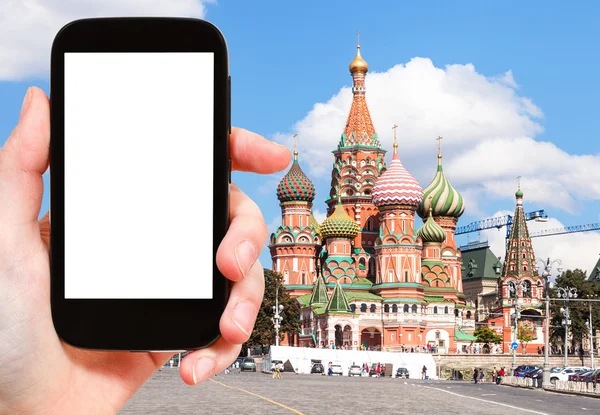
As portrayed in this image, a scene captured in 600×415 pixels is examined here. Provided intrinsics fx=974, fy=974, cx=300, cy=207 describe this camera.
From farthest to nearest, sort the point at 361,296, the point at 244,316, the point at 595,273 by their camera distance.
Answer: the point at 595,273, the point at 361,296, the point at 244,316

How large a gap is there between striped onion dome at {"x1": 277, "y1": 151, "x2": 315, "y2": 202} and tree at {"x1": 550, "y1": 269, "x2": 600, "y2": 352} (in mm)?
25342

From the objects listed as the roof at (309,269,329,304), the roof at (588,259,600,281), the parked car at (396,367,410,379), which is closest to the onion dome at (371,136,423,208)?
the roof at (309,269,329,304)

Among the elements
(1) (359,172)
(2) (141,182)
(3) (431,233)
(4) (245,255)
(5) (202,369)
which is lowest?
(5) (202,369)

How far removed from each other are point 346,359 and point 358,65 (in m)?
43.3

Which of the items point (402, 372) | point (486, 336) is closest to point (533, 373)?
point (402, 372)

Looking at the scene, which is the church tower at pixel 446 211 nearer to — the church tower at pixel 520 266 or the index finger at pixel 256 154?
the church tower at pixel 520 266

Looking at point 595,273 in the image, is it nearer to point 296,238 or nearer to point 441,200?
point 441,200

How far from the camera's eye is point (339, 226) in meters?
92.1

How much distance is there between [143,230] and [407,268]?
87.3 m

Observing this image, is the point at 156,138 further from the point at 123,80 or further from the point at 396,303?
the point at 396,303

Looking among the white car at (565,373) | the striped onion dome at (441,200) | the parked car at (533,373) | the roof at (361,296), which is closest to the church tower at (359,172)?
the roof at (361,296)

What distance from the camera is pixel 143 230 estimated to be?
8.27ft

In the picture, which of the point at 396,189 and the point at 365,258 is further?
the point at 365,258

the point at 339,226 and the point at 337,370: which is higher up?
the point at 339,226
